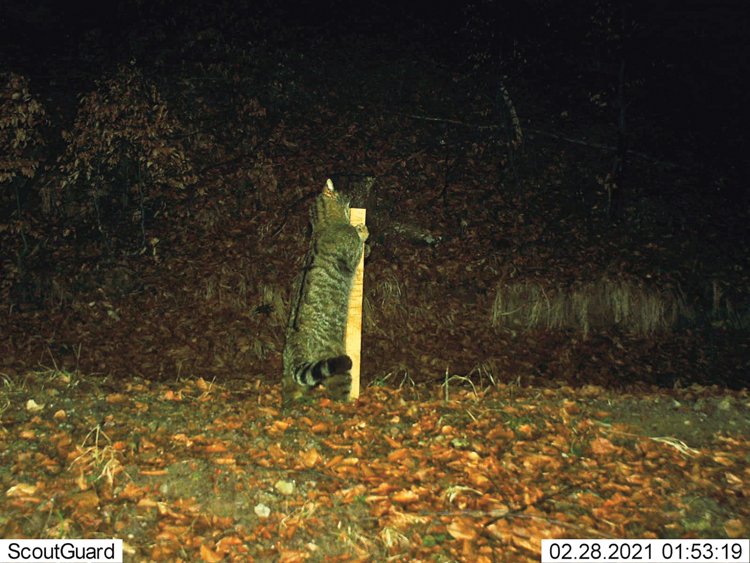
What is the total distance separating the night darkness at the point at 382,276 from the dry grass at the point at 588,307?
0.04m

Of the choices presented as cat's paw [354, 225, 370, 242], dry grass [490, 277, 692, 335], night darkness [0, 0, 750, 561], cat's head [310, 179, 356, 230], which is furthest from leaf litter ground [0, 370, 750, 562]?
dry grass [490, 277, 692, 335]

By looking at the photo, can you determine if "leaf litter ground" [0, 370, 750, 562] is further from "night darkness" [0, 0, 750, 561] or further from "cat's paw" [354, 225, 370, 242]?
"cat's paw" [354, 225, 370, 242]

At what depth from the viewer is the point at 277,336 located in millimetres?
10109

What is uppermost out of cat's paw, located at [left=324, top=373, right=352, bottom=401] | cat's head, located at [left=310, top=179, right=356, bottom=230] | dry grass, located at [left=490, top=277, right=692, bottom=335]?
cat's head, located at [left=310, top=179, right=356, bottom=230]

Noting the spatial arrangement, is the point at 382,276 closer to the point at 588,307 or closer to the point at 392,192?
the point at 392,192

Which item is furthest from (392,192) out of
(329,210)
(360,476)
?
(360,476)

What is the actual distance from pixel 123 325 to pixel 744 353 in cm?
1058

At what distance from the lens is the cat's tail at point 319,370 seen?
4.80m

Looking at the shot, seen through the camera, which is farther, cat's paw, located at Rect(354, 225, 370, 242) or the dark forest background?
the dark forest background

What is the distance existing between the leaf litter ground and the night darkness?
21 millimetres

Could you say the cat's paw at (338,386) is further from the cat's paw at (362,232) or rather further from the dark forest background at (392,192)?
the dark forest background at (392,192)

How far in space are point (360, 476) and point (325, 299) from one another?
177 centimetres

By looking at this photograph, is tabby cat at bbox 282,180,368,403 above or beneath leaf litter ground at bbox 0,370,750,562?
above

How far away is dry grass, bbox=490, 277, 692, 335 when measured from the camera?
1082cm
